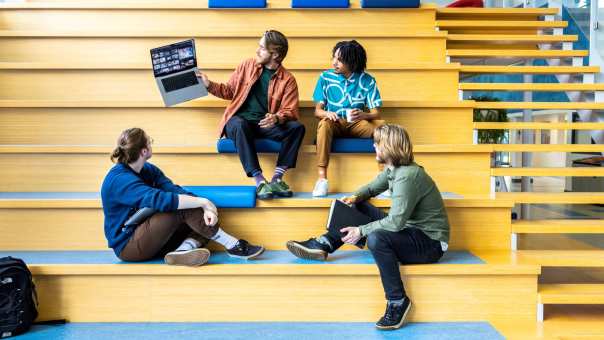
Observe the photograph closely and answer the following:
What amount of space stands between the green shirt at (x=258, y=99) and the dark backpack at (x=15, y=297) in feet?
4.04

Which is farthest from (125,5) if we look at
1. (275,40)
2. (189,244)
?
(189,244)

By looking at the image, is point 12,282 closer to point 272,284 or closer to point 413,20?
point 272,284

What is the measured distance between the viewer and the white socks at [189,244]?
2047 mm

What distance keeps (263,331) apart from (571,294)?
1.20m

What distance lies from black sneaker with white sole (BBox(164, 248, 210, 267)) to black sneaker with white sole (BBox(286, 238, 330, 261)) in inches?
13.1

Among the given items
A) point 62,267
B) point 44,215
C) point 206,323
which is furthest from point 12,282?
point 206,323

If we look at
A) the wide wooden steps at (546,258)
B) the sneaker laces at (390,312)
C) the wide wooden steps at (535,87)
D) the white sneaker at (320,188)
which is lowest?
the sneaker laces at (390,312)

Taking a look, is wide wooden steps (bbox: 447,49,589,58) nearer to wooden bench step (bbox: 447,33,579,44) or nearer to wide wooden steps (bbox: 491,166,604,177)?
wooden bench step (bbox: 447,33,579,44)

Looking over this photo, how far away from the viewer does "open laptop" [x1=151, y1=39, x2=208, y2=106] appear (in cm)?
232

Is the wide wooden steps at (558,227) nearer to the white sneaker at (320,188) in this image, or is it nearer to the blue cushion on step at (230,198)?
the white sneaker at (320,188)

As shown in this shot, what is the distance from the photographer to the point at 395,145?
2062mm

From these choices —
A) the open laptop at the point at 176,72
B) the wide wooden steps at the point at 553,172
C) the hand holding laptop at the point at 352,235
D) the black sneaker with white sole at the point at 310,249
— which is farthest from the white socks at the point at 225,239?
the wide wooden steps at the point at 553,172

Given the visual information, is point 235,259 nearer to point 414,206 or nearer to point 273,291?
point 273,291

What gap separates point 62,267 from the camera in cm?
197
